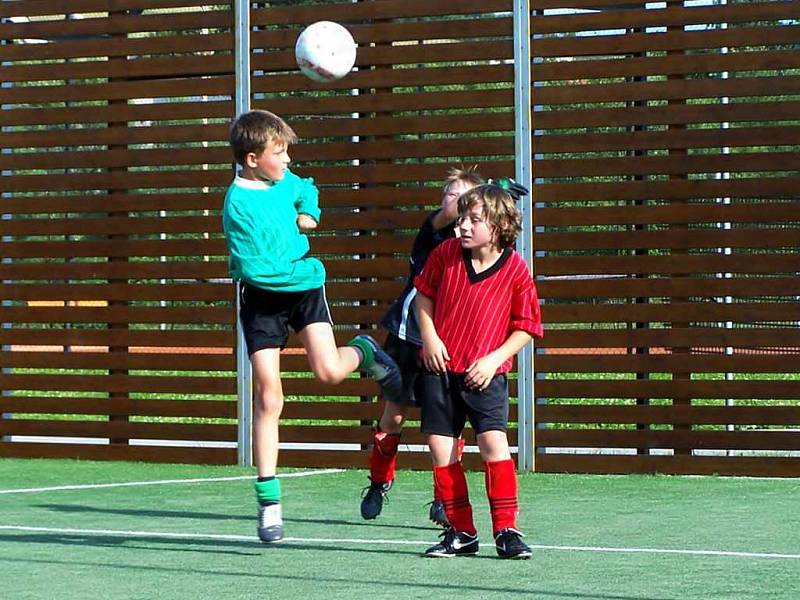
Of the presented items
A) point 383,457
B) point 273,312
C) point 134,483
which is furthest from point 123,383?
point 273,312

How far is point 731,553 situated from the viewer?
613 centimetres

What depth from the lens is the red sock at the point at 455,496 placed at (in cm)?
615

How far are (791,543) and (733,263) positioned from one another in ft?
10.0

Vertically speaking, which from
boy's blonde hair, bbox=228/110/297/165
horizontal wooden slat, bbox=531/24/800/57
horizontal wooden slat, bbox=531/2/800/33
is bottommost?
boy's blonde hair, bbox=228/110/297/165

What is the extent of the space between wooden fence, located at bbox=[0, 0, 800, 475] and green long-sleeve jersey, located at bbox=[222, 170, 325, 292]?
312 cm

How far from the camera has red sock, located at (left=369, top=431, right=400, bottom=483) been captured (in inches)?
287

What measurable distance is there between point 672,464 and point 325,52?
313cm

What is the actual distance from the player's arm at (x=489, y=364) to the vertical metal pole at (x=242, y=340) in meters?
4.33

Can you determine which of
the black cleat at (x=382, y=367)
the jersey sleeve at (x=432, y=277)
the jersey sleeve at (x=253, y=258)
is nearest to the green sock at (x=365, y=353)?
the black cleat at (x=382, y=367)

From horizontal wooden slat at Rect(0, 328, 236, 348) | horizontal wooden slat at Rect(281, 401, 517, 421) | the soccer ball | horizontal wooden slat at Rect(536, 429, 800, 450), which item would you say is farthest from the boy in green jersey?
horizontal wooden slat at Rect(0, 328, 236, 348)

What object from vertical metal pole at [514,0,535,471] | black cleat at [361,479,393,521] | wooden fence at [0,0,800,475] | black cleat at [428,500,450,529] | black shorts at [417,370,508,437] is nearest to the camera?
black shorts at [417,370,508,437]

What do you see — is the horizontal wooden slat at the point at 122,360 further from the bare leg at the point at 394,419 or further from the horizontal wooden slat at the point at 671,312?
the bare leg at the point at 394,419

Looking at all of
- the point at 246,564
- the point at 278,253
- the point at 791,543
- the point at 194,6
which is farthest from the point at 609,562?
the point at 194,6

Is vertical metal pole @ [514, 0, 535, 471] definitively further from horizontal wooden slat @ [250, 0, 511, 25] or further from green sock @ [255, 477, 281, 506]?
green sock @ [255, 477, 281, 506]
